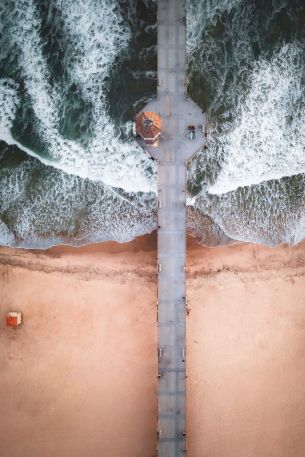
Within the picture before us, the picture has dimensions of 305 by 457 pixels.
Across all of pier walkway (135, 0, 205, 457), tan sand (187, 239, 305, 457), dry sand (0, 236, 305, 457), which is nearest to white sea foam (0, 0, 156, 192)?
pier walkway (135, 0, 205, 457)

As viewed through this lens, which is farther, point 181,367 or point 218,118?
point 218,118

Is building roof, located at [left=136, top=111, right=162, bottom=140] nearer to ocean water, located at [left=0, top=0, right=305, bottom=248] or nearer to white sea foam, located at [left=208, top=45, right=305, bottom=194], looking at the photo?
ocean water, located at [left=0, top=0, right=305, bottom=248]

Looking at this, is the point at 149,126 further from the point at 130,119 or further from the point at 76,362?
the point at 76,362

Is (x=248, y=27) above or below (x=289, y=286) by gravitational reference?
above

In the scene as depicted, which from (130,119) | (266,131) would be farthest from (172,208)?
(266,131)

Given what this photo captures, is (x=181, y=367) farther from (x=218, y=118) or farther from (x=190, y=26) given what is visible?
(x=190, y=26)

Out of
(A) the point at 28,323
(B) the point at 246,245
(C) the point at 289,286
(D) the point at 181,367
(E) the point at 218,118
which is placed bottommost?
(D) the point at 181,367

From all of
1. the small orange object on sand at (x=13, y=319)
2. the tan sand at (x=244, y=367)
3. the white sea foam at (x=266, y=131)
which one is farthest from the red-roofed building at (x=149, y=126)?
the small orange object on sand at (x=13, y=319)

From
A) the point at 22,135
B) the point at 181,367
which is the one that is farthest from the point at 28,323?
the point at 22,135
